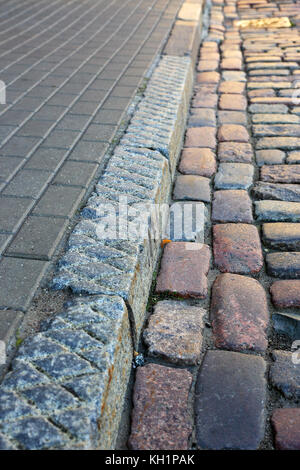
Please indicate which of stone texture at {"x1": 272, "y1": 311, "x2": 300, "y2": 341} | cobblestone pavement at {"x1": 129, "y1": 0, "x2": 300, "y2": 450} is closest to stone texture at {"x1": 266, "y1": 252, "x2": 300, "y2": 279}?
cobblestone pavement at {"x1": 129, "y1": 0, "x2": 300, "y2": 450}

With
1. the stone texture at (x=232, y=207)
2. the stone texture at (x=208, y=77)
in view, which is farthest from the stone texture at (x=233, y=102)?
the stone texture at (x=232, y=207)

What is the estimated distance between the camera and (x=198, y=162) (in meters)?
2.93

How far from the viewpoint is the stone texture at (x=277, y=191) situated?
258 cm

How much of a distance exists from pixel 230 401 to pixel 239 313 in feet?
1.41

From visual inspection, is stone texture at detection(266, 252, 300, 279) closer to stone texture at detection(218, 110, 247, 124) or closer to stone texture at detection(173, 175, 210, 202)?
stone texture at detection(173, 175, 210, 202)

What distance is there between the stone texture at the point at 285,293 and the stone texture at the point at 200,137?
1.43 m

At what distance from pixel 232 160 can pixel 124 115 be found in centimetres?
79

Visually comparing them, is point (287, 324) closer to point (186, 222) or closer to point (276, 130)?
point (186, 222)

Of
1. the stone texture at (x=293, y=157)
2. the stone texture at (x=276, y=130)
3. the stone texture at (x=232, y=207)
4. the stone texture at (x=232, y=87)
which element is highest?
the stone texture at (x=232, y=87)

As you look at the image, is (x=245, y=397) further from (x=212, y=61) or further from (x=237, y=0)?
(x=237, y=0)

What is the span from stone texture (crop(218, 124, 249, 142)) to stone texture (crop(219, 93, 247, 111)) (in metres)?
0.38

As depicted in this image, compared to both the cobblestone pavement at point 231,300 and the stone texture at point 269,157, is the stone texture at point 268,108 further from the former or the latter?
the stone texture at point 269,157

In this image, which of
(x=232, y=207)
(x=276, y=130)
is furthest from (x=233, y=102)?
(x=232, y=207)
